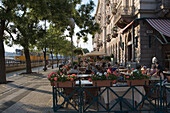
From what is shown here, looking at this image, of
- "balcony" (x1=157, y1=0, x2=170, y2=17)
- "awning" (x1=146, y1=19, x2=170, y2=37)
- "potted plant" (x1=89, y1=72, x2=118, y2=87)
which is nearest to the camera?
"potted plant" (x1=89, y1=72, x2=118, y2=87)

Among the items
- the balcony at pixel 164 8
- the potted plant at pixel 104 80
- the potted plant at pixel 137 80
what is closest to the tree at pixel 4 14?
the potted plant at pixel 104 80

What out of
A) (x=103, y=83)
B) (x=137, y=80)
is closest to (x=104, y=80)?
(x=103, y=83)

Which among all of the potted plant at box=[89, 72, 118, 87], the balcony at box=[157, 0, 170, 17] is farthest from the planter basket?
the balcony at box=[157, 0, 170, 17]

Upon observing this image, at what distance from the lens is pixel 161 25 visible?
42.7 feet

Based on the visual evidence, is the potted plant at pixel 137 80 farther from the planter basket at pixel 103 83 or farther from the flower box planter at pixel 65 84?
the flower box planter at pixel 65 84

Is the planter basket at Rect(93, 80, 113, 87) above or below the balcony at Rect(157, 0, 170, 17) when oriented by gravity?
below

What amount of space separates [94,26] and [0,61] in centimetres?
1020

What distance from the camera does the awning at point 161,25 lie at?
12.0 metres

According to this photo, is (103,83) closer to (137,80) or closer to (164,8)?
(137,80)

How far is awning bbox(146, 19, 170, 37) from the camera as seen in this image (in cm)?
1203

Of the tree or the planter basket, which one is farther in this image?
the tree

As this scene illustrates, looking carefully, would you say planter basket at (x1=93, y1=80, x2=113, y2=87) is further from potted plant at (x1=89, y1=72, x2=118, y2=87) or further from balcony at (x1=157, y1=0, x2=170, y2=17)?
balcony at (x1=157, y1=0, x2=170, y2=17)

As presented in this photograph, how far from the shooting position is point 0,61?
11461 mm

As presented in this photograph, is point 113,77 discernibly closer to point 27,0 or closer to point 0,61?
point 27,0
